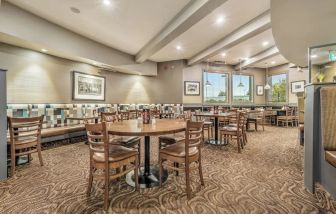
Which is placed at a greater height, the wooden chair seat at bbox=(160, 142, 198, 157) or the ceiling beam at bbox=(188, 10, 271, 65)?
the ceiling beam at bbox=(188, 10, 271, 65)

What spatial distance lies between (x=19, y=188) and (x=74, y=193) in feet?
2.72

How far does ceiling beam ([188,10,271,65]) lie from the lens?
14.0ft

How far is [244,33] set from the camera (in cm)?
478

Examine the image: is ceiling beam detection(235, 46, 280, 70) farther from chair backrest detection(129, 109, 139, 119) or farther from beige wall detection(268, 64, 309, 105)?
chair backrest detection(129, 109, 139, 119)

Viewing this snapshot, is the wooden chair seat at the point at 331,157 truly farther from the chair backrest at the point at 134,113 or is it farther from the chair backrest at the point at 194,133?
the chair backrest at the point at 134,113

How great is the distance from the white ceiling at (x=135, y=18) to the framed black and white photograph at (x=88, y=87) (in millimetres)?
1282

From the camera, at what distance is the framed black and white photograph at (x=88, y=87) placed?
5645 millimetres

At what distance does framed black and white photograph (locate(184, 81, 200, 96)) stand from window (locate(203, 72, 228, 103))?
0.47 metres

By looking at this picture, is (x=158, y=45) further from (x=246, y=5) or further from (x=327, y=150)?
(x=327, y=150)

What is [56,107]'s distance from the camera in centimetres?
516

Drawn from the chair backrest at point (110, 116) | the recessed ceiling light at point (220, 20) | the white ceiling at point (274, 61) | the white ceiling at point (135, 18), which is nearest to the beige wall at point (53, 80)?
the white ceiling at point (135, 18)

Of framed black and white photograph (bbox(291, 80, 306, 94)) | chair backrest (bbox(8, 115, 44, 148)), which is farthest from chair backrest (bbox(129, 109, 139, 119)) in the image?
framed black and white photograph (bbox(291, 80, 306, 94))

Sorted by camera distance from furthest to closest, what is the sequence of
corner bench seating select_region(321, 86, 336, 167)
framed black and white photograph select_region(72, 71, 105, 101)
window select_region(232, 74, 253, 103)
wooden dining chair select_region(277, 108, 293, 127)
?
1. window select_region(232, 74, 253, 103)
2. wooden dining chair select_region(277, 108, 293, 127)
3. framed black and white photograph select_region(72, 71, 105, 101)
4. corner bench seating select_region(321, 86, 336, 167)

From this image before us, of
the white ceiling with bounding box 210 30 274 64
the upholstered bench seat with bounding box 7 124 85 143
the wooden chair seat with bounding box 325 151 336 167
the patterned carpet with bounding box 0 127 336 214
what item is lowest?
the patterned carpet with bounding box 0 127 336 214
